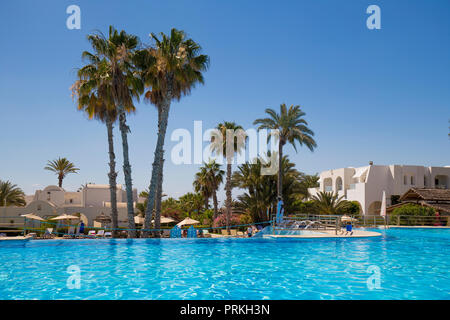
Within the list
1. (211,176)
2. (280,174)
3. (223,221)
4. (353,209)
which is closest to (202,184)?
(211,176)

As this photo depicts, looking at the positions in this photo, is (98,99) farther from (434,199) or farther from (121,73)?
(434,199)

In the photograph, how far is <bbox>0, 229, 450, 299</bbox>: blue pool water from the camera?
923cm

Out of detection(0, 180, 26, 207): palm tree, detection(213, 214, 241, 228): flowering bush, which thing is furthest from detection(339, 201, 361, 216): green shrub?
detection(0, 180, 26, 207): palm tree

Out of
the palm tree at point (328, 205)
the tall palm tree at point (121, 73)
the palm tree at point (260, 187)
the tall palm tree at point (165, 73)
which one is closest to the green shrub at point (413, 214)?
the palm tree at point (328, 205)

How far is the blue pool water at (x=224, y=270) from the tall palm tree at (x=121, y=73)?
613cm

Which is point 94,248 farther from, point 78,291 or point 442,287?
point 442,287

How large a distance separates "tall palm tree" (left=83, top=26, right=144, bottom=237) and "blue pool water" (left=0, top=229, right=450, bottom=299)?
6.13 metres

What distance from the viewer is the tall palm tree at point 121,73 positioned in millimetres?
24688

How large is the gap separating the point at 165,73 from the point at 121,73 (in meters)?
2.81

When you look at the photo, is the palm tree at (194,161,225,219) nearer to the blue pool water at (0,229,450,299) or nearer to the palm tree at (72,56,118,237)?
the palm tree at (72,56,118,237)

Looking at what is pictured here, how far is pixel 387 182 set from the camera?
49688mm
